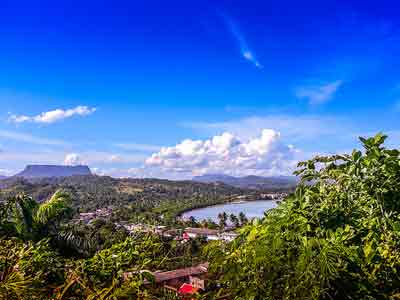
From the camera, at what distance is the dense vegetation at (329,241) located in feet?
6.65

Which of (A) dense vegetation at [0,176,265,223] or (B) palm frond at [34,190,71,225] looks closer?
(B) palm frond at [34,190,71,225]

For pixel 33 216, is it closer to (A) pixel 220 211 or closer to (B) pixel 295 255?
(B) pixel 295 255

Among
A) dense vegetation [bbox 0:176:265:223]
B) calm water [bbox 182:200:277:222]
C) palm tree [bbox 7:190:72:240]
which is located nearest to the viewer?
palm tree [bbox 7:190:72:240]

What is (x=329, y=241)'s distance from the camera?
2135mm

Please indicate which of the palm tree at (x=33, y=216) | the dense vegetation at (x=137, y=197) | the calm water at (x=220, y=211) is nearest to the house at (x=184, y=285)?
the palm tree at (x=33, y=216)

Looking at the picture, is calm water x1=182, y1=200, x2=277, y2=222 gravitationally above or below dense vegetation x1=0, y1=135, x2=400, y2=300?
below

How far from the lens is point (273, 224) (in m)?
2.26

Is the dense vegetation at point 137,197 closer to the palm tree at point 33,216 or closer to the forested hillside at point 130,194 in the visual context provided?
the forested hillside at point 130,194

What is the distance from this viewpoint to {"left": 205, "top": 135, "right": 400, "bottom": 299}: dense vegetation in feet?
6.65

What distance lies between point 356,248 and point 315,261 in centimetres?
32

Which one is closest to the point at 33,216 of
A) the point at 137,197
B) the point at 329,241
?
the point at 329,241

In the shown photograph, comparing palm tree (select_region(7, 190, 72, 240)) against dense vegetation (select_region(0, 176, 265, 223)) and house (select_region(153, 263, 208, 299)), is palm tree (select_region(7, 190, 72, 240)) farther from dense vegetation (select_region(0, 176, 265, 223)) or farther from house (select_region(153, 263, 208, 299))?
dense vegetation (select_region(0, 176, 265, 223))

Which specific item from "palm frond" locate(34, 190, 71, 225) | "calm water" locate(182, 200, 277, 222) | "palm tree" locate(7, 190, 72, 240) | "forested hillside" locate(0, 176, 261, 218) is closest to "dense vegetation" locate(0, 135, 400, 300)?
"palm tree" locate(7, 190, 72, 240)

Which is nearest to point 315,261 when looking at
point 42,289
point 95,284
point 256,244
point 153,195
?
point 256,244
